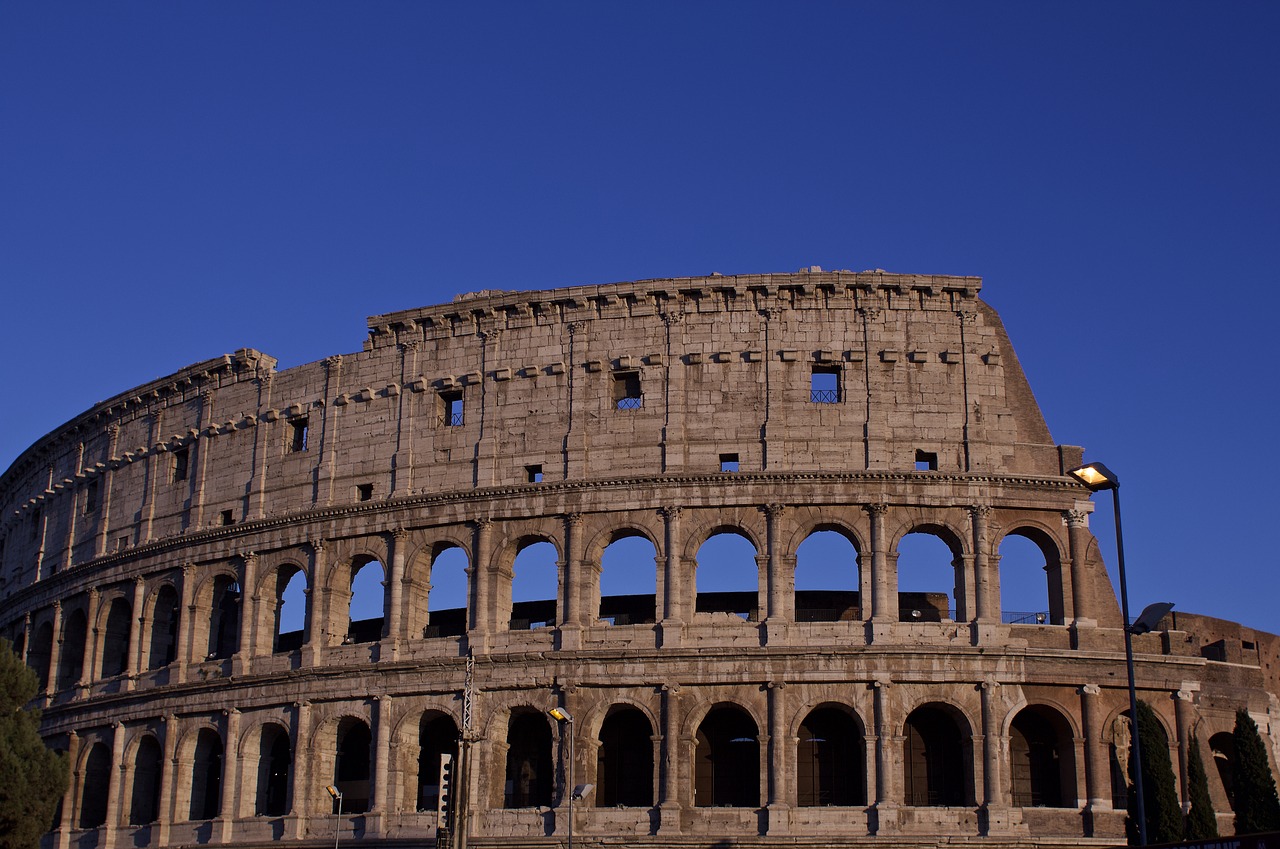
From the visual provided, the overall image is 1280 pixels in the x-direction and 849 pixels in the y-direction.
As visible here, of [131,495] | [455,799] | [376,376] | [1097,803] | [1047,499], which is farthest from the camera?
[131,495]

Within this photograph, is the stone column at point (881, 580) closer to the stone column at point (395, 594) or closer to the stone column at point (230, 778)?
the stone column at point (395, 594)

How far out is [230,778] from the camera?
150 feet

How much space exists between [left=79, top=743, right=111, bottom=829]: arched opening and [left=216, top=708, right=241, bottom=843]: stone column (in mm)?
5973

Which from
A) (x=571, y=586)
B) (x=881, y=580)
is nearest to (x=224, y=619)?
(x=571, y=586)

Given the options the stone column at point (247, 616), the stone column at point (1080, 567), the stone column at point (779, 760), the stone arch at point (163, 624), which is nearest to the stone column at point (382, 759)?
the stone column at point (247, 616)

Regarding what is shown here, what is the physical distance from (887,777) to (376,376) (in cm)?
1896

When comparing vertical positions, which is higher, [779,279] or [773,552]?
[779,279]

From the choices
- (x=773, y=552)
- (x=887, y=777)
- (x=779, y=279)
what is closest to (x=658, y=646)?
(x=773, y=552)

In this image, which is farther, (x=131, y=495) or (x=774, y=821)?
(x=131, y=495)

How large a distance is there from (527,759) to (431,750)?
306cm

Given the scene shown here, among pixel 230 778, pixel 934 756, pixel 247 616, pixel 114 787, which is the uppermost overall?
pixel 247 616

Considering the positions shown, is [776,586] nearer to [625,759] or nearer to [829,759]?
[829,759]

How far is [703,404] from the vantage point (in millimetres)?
43656

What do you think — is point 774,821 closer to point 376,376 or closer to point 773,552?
point 773,552
